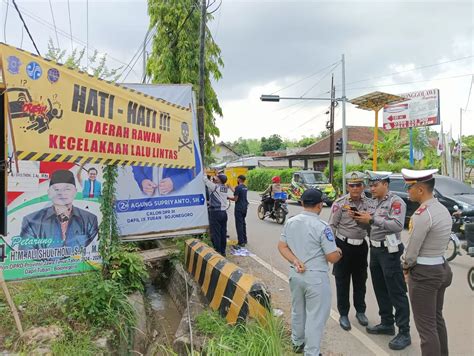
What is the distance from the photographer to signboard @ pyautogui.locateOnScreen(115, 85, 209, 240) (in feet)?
23.1

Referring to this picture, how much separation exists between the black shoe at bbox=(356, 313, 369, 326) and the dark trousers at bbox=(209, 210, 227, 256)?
143 inches

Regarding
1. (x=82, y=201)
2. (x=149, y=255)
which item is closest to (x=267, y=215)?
(x=149, y=255)

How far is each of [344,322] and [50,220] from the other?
13.7 feet

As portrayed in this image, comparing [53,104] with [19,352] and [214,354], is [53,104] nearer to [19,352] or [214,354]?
[19,352]

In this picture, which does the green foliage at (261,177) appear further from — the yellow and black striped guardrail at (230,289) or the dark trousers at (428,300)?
the dark trousers at (428,300)

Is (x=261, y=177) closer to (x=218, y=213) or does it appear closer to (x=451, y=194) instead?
(x=451, y=194)

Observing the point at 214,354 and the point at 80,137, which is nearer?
the point at 214,354

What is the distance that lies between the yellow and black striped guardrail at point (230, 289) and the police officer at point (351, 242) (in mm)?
1102

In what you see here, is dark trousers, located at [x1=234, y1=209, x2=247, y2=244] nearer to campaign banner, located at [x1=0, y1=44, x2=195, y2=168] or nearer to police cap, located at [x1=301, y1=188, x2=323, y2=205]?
campaign banner, located at [x1=0, y1=44, x2=195, y2=168]

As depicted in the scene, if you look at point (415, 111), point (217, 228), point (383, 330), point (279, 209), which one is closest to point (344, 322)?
point (383, 330)

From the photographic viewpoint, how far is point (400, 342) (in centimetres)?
384

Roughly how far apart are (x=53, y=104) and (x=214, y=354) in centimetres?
256

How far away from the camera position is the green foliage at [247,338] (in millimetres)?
3186

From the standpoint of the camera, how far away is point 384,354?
3.72m
